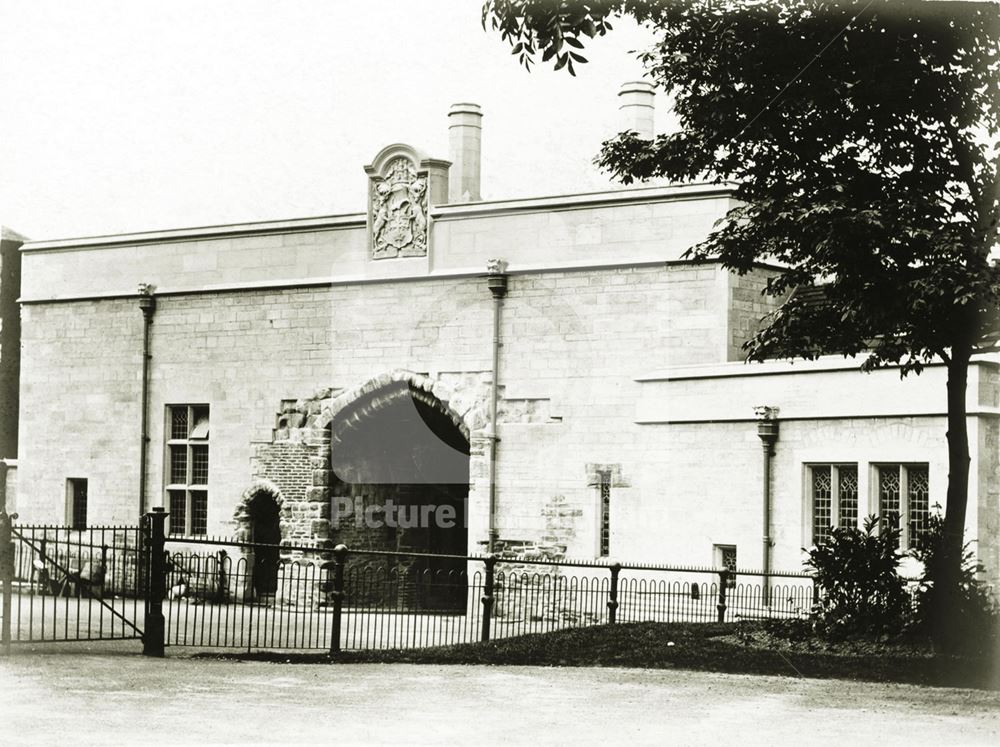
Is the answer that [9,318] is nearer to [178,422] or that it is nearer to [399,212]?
[178,422]

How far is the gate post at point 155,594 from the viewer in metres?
15.0

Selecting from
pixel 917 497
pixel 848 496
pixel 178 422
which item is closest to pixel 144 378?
pixel 178 422

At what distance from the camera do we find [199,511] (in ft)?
94.1

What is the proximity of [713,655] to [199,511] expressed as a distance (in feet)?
51.7

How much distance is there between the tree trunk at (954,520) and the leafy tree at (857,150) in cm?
2

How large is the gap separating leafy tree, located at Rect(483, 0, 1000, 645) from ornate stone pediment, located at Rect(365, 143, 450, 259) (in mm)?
9953

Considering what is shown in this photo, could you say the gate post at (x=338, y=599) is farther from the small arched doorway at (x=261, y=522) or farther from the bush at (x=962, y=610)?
the small arched doorway at (x=261, y=522)

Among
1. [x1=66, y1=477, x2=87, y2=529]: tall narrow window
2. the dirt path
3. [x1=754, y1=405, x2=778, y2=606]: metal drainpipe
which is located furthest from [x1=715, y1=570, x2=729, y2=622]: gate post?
[x1=66, y1=477, x2=87, y2=529]: tall narrow window

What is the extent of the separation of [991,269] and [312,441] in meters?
15.6

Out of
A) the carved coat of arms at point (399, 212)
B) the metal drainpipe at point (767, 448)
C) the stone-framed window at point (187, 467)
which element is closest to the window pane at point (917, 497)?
the metal drainpipe at point (767, 448)

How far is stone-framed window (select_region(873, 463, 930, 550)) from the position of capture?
760 inches

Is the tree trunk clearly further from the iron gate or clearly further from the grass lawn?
the iron gate

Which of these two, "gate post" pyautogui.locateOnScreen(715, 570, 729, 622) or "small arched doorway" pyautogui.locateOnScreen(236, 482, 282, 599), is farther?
"small arched doorway" pyautogui.locateOnScreen(236, 482, 282, 599)

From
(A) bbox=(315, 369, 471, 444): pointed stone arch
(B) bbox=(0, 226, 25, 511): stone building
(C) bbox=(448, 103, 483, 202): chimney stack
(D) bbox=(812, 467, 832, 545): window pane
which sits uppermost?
(C) bbox=(448, 103, 483, 202): chimney stack
